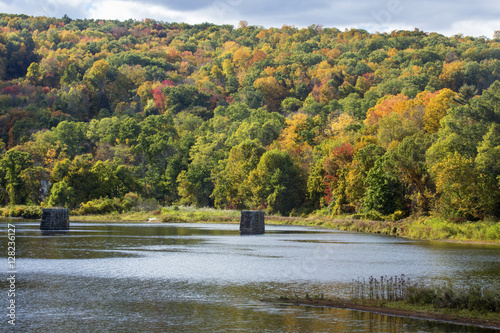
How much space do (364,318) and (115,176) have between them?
9465 cm

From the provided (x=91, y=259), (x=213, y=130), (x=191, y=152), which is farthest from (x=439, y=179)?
(x=213, y=130)

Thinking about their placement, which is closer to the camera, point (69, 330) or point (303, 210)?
point (69, 330)

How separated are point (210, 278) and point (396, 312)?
1248 cm

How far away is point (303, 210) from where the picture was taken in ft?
333

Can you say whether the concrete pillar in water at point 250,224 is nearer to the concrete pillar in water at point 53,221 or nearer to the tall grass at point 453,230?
the tall grass at point 453,230

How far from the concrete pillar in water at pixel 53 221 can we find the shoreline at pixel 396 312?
47587mm

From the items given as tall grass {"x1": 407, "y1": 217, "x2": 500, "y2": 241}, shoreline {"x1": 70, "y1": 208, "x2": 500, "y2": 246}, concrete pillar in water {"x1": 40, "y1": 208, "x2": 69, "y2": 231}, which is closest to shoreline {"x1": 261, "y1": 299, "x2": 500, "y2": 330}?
tall grass {"x1": 407, "y1": 217, "x2": 500, "y2": 241}

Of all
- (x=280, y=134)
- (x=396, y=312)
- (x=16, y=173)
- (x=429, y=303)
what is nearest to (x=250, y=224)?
(x=429, y=303)

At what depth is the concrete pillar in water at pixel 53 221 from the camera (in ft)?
217

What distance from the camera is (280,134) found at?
12369 cm

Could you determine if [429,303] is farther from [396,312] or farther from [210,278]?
[210,278]

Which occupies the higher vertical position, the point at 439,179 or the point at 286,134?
the point at 286,134

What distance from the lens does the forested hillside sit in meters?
68.8

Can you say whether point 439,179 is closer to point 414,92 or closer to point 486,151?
point 486,151
